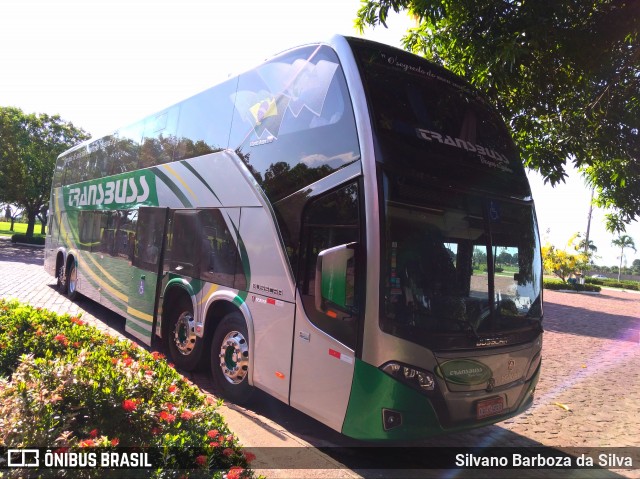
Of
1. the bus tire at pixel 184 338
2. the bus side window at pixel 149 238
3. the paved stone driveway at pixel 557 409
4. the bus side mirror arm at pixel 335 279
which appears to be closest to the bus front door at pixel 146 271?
the bus side window at pixel 149 238

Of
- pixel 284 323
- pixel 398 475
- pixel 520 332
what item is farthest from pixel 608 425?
pixel 284 323

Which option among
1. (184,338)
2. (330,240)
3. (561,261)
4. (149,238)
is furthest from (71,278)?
(561,261)

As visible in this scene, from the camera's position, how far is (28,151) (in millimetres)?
30219

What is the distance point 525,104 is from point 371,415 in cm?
583

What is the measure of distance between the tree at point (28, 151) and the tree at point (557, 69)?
1248 inches

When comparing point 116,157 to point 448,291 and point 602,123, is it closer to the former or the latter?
point 448,291

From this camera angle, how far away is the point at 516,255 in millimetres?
4582

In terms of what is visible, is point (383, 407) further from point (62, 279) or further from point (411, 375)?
point (62, 279)

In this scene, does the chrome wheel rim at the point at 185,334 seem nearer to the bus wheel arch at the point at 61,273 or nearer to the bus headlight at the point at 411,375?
the bus headlight at the point at 411,375

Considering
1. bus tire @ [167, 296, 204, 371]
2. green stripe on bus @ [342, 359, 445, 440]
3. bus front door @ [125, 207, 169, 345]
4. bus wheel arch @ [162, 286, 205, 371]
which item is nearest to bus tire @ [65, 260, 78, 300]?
bus front door @ [125, 207, 169, 345]

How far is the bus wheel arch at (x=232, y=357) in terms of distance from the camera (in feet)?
17.3

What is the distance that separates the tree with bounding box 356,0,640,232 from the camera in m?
5.40

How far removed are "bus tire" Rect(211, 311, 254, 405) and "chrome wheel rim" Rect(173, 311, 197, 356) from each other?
64 centimetres

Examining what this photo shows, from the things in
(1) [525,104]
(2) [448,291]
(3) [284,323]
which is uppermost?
(1) [525,104]
